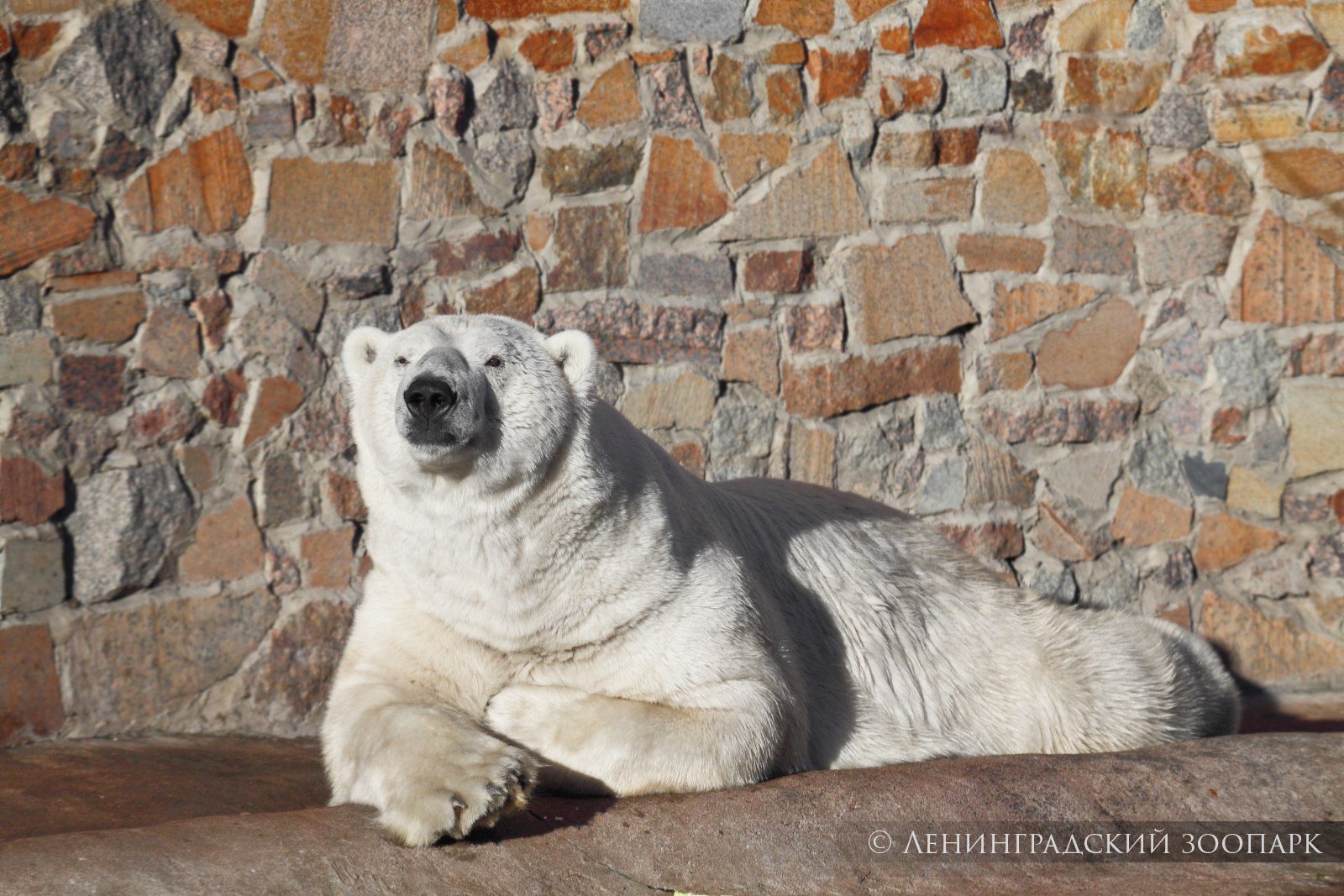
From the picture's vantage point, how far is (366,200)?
13.2 ft

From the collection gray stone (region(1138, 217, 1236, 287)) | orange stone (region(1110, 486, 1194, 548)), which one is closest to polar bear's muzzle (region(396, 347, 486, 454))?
orange stone (region(1110, 486, 1194, 548))

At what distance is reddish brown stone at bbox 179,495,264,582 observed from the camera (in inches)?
151

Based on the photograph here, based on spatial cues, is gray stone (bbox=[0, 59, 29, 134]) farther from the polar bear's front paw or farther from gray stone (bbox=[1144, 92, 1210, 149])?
gray stone (bbox=[1144, 92, 1210, 149])

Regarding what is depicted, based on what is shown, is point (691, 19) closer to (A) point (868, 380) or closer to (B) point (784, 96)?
(B) point (784, 96)

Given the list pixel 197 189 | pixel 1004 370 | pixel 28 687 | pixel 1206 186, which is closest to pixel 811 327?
pixel 1004 370

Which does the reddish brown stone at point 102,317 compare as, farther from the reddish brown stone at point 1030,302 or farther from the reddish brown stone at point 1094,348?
the reddish brown stone at point 1094,348

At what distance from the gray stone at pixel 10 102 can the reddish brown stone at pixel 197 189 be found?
35 centimetres

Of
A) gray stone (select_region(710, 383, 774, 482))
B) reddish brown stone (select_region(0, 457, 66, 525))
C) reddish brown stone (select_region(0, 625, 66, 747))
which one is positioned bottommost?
reddish brown stone (select_region(0, 625, 66, 747))

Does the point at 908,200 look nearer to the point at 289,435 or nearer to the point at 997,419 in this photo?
the point at 997,419

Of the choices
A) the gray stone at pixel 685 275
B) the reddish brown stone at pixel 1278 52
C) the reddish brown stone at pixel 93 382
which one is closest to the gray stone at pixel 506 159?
the gray stone at pixel 685 275

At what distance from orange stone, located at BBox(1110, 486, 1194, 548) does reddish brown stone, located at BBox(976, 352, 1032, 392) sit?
0.60 m

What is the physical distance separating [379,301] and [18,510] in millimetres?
1277

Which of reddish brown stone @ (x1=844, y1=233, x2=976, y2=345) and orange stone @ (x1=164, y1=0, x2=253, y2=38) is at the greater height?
orange stone @ (x1=164, y1=0, x2=253, y2=38)

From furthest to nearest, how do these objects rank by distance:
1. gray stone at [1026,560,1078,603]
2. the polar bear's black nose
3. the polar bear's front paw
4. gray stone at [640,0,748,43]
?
gray stone at [1026,560,1078,603] < gray stone at [640,0,748,43] < the polar bear's black nose < the polar bear's front paw
